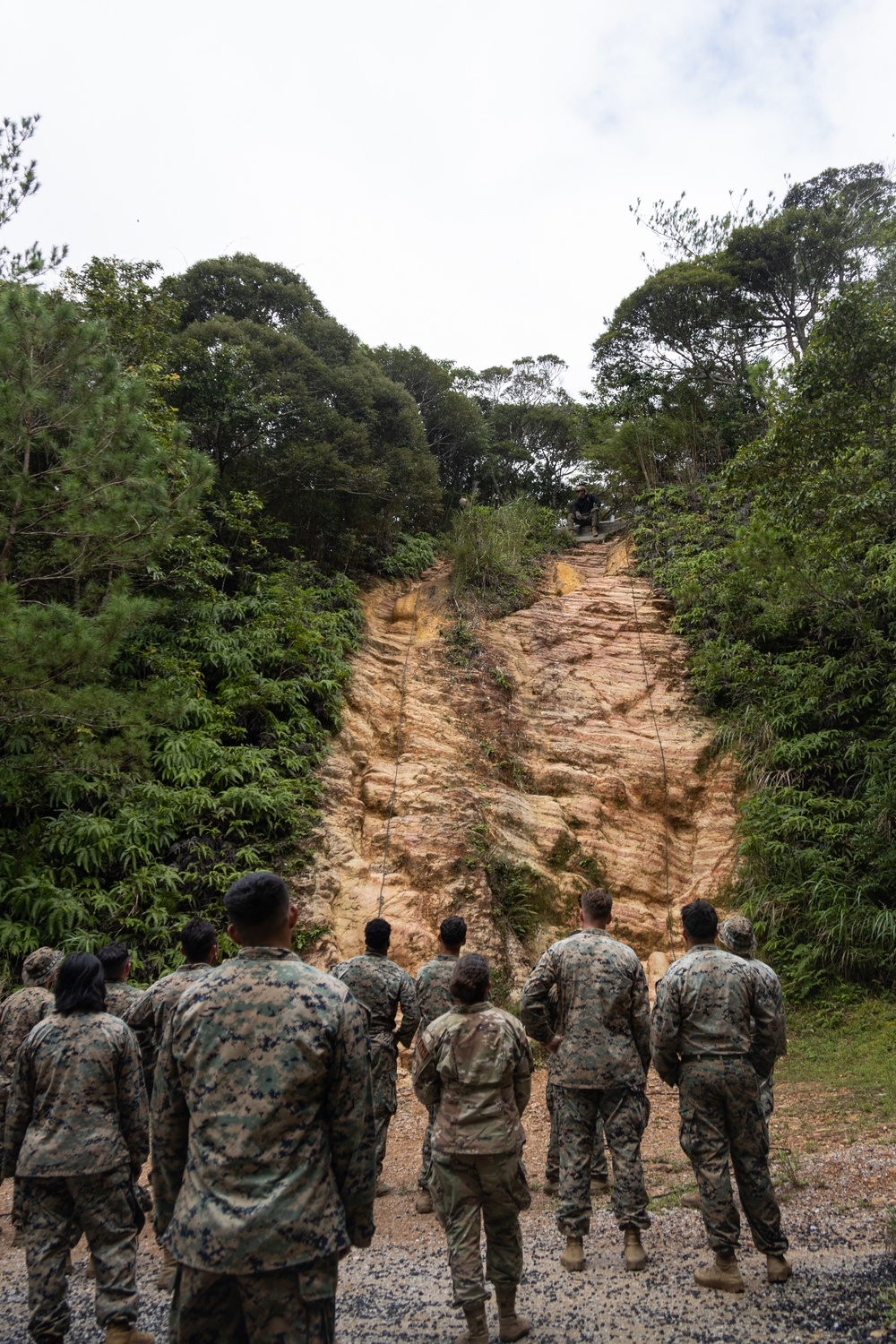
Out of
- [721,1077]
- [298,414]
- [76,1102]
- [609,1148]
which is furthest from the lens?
[298,414]

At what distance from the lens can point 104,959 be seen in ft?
16.1

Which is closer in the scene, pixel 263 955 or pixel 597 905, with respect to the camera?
pixel 263 955

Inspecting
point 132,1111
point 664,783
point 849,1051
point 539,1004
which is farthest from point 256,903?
point 664,783

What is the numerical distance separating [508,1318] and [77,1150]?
6.62 feet

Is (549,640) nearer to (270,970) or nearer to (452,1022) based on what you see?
(452,1022)

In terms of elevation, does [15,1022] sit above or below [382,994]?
below

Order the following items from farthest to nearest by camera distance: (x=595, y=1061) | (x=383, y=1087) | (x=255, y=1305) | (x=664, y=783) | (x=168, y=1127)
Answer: (x=664, y=783) < (x=383, y=1087) < (x=595, y=1061) < (x=168, y=1127) < (x=255, y=1305)

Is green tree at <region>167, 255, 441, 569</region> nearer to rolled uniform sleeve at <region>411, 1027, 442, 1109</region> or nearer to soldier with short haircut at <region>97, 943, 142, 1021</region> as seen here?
soldier with short haircut at <region>97, 943, 142, 1021</region>

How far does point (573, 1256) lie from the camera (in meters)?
4.19

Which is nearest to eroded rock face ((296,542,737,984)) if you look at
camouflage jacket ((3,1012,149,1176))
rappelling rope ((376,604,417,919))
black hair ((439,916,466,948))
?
rappelling rope ((376,604,417,919))

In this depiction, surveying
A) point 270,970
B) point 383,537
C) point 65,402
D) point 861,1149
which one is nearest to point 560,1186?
point 861,1149

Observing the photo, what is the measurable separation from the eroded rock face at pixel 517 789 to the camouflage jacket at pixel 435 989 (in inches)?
122

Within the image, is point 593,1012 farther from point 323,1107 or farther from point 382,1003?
point 323,1107

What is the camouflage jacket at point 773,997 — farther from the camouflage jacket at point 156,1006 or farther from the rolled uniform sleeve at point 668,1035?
the camouflage jacket at point 156,1006
